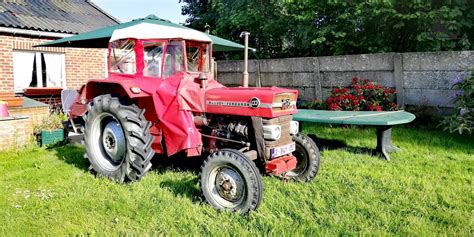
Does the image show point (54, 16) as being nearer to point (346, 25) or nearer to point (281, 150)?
point (346, 25)

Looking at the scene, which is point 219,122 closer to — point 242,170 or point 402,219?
point 242,170

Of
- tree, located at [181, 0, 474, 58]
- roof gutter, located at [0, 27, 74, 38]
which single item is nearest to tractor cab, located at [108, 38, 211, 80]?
roof gutter, located at [0, 27, 74, 38]

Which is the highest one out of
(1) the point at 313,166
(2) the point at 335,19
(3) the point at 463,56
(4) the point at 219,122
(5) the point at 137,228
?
(2) the point at 335,19

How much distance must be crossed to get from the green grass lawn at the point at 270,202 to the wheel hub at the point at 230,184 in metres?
0.20

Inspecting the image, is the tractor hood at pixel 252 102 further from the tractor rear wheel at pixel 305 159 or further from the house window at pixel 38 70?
the house window at pixel 38 70

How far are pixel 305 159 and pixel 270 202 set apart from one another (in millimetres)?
918

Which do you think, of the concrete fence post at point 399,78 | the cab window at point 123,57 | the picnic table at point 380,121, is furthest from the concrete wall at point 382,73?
the cab window at point 123,57

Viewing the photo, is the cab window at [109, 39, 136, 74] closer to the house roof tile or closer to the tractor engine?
the tractor engine

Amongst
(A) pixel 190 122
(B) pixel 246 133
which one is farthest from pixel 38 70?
(B) pixel 246 133

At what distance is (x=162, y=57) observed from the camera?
4078 millimetres

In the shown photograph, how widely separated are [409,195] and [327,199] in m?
0.82

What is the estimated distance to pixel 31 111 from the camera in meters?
6.68

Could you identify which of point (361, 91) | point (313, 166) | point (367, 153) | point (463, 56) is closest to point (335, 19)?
point (361, 91)

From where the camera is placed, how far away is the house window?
8.63 m
